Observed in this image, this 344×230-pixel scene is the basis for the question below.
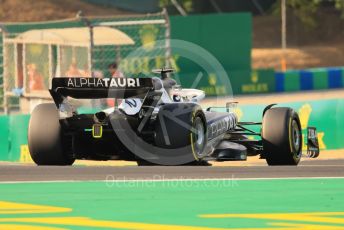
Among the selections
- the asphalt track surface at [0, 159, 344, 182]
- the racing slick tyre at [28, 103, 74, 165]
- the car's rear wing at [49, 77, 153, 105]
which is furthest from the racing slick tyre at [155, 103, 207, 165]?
the racing slick tyre at [28, 103, 74, 165]

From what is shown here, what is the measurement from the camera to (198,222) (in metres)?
8.92

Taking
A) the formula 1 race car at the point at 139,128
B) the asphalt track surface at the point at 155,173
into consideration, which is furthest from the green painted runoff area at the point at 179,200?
the formula 1 race car at the point at 139,128

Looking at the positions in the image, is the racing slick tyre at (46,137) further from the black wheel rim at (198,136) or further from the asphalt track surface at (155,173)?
the black wheel rim at (198,136)

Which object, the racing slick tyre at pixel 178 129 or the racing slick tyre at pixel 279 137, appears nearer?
the racing slick tyre at pixel 178 129

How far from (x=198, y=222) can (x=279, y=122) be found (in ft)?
17.1

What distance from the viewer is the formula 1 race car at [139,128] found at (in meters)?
13.1

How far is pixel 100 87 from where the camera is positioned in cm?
1320

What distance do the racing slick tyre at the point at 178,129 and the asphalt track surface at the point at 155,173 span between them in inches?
8.8

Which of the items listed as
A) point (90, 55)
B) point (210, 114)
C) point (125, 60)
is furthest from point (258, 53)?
point (210, 114)

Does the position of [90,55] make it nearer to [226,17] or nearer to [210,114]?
[210,114]

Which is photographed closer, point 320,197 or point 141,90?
point 320,197

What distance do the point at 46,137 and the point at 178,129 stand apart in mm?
1647

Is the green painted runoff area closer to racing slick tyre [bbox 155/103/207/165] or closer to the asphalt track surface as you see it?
the asphalt track surface

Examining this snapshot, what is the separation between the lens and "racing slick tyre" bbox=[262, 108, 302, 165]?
45.8ft
